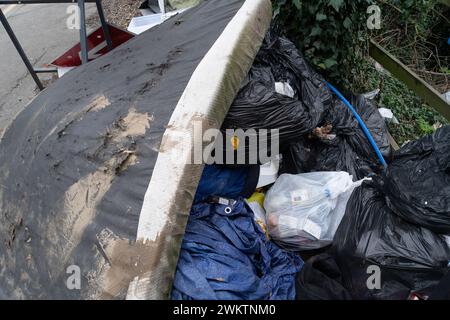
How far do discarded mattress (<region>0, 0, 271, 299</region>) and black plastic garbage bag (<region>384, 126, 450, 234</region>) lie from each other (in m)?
0.94

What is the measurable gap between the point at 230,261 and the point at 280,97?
3.03 feet

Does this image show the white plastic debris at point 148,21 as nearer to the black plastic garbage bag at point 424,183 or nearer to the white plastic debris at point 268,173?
the white plastic debris at point 268,173

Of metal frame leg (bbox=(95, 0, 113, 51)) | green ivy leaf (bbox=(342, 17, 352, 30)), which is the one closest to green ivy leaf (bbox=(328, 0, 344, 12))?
green ivy leaf (bbox=(342, 17, 352, 30))

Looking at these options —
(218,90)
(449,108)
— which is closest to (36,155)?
(218,90)

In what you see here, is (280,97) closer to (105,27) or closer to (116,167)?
(116,167)

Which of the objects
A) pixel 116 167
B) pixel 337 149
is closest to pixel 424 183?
pixel 337 149

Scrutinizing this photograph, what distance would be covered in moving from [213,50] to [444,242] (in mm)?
1434

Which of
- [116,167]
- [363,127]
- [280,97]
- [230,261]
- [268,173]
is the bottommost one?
[363,127]

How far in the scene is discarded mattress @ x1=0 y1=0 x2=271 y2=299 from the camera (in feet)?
3.98

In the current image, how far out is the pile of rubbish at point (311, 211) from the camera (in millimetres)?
1456

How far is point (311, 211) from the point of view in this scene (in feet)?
5.95

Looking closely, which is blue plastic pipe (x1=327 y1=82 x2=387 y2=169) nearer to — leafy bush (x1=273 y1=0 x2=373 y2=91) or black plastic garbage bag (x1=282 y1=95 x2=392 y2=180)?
black plastic garbage bag (x1=282 y1=95 x2=392 y2=180)

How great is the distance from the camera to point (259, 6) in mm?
2066

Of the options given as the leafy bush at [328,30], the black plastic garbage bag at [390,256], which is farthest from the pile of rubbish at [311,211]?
the leafy bush at [328,30]
